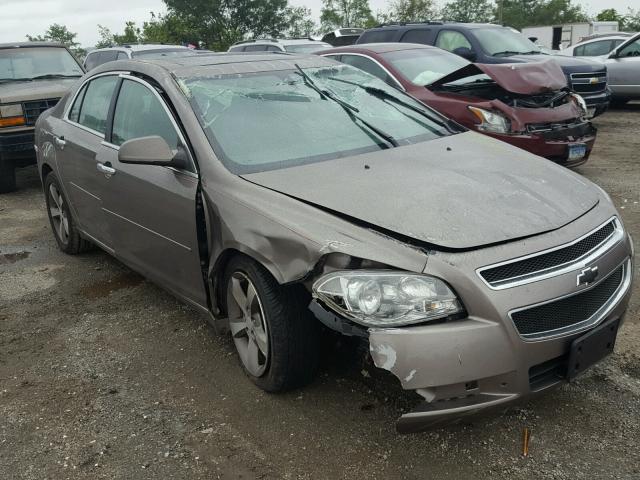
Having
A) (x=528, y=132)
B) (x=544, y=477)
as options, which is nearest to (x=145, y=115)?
(x=544, y=477)

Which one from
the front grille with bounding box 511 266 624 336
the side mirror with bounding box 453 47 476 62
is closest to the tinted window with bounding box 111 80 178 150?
the front grille with bounding box 511 266 624 336

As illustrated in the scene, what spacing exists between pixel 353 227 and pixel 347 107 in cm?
134

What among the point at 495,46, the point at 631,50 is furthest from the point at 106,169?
the point at 631,50

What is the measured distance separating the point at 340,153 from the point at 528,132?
3741 mm

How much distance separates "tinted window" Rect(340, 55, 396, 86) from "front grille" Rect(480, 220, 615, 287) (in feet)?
17.3

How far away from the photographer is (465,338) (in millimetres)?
2266

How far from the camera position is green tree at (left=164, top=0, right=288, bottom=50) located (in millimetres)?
49406

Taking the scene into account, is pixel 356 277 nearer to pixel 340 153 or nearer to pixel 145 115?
pixel 340 153

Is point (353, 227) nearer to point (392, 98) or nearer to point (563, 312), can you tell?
point (563, 312)

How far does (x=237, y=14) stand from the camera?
169 ft

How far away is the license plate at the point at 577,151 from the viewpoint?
6.45 m

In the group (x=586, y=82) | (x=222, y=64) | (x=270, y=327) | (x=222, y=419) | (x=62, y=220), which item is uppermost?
(x=222, y=64)

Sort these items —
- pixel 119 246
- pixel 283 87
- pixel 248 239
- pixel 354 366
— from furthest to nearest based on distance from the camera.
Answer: pixel 119 246
pixel 283 87
pixel 354 366
pixel 248 239

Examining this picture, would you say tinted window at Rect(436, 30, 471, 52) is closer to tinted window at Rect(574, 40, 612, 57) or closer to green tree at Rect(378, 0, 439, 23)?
tinted window at Rect(574, 40, 612, 57)
